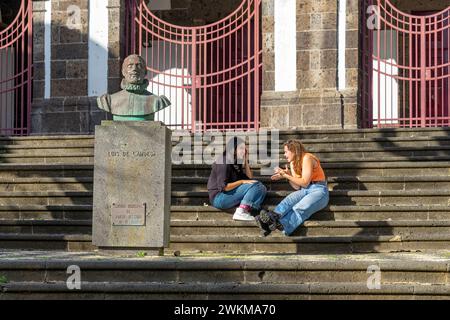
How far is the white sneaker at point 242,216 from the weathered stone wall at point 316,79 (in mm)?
4605

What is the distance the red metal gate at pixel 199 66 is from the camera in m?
16.1

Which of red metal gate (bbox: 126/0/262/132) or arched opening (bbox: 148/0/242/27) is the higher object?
arched opening (bbox: 148/0/242/27)

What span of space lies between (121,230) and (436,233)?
3063mm

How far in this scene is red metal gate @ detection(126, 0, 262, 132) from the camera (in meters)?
16.1

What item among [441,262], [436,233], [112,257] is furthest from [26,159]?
[441,262]

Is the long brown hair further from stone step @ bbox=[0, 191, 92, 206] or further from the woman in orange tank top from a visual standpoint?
stone step @ bbox=[0, 191, 92, 206]

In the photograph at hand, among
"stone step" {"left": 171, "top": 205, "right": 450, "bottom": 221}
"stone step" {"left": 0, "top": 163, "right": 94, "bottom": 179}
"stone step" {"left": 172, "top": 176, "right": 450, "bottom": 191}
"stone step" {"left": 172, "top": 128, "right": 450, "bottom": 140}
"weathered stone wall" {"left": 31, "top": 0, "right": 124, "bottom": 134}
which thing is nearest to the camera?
"stone step" {"left": 171, "top": 205, "right": 450, "bottom": 221}

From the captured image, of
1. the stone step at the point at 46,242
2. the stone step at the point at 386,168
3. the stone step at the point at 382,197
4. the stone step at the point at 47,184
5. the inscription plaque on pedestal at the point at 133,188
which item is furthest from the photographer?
the stone step at the point at 47,184

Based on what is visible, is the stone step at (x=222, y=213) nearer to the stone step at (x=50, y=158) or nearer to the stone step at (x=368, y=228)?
the stone step at (x=368, y=228)

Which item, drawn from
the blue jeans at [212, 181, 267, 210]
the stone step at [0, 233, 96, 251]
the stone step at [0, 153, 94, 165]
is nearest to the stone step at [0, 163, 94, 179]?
the stone step at [0, 153, 94, 165]

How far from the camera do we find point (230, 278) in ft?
28.4

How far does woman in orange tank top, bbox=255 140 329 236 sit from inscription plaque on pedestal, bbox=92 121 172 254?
103 centimetres

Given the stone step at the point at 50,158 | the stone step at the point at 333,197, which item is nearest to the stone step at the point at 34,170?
the stone step at the point at 50,158

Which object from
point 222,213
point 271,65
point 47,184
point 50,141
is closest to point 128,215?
point 222,213
